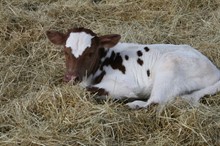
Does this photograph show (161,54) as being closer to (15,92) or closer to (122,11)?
(15,92)

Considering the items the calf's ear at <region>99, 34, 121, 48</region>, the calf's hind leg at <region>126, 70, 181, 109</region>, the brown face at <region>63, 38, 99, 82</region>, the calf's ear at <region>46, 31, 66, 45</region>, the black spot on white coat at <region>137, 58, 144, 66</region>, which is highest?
the calf's ear at <region>46, 31, 66, 45</region>

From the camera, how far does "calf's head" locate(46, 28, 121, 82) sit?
5.15 metres

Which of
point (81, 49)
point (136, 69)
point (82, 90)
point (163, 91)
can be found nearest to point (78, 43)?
point (81, 49)

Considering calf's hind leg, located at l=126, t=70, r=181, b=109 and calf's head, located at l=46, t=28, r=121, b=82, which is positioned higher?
calf's head, located at l=46, t=28, r=121, b=82

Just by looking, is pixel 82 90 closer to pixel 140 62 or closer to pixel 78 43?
pixel 78 43

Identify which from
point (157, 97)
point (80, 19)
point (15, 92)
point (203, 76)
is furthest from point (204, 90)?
point (80, 19)

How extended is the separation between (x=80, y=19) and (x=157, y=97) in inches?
112

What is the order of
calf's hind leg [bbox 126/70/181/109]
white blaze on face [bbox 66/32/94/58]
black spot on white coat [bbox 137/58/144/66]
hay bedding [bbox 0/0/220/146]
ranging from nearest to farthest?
hay bedding [bbox 0/0/220/146], calf's hind leg [bbox 126/70/181/109], white blaze on face [bbox 66/32/94/58], black spot on white coat [bbox 137/58/144/66]

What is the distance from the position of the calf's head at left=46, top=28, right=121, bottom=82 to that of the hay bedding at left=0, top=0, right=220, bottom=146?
182mm

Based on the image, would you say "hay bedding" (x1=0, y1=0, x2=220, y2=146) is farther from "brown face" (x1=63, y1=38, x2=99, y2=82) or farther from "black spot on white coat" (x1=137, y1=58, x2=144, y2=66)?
"black spot on white coat" (x1=137, y1=58, x2=144, y2=66)

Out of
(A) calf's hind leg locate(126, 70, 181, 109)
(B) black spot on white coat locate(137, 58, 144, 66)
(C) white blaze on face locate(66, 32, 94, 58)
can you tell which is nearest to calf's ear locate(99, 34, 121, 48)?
(C) white blaze on face locate(66, 32, 94, 58)

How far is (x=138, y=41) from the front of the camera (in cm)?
674

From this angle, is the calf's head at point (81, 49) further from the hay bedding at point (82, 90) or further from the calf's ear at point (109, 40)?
the hay bedding at point (82, 90)

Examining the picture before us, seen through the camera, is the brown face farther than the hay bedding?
Yes
